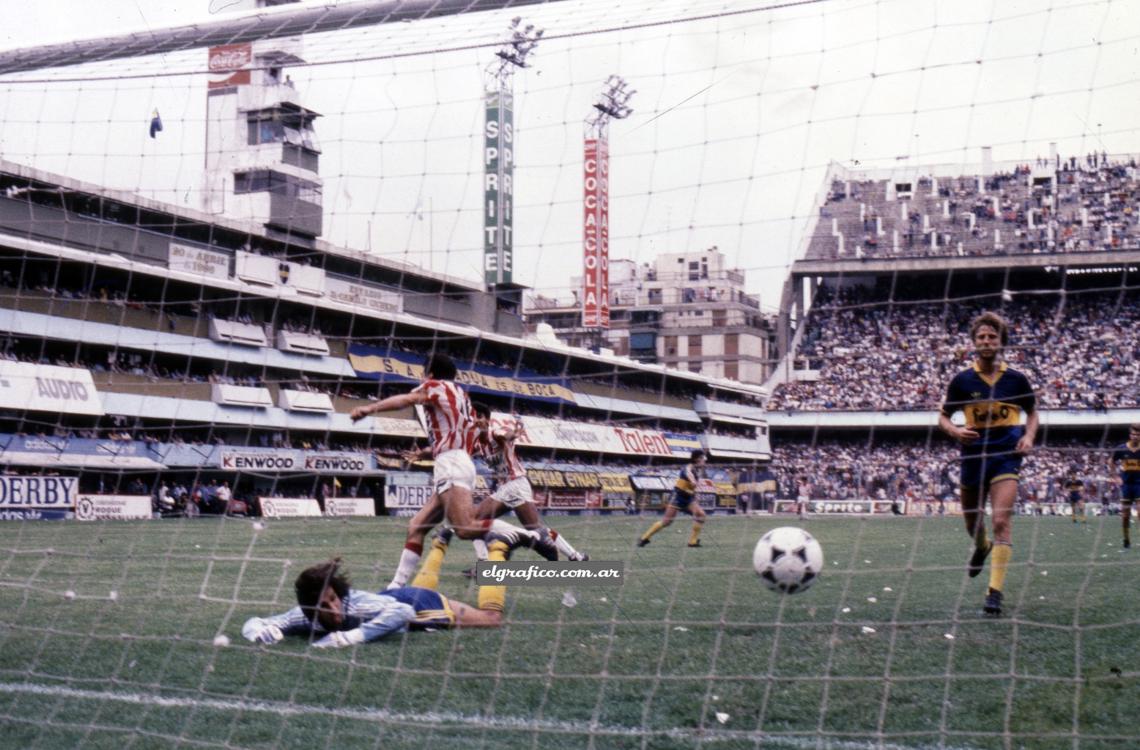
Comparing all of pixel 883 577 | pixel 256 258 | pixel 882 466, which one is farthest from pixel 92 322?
pixel 883 577

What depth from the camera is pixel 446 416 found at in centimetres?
757

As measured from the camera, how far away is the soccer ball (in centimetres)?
681

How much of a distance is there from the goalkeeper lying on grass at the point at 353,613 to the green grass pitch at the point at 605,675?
10cm

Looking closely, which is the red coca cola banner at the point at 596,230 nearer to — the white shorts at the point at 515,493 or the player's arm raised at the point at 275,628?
the white shorts at the point at 515,493

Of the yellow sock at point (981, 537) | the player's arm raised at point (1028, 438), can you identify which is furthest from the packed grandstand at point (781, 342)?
the yellow sock at point (981, 537)

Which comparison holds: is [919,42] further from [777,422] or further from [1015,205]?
[1015,205]

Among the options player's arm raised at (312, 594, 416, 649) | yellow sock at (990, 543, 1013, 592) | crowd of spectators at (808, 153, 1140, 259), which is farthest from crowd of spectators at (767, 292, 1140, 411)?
player's arm raised at (312, 594, 416, 649)

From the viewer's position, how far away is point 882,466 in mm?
14414

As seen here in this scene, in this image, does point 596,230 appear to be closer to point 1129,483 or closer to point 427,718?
point 427,718

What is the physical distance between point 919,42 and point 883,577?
6.29m

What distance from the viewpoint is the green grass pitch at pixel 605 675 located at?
439 cm

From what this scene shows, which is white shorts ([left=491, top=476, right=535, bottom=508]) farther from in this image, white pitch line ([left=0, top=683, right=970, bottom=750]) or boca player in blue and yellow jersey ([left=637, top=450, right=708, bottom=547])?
boca player in blue and yellow jersey ([left=637, top=450, right=708, bottom=547])

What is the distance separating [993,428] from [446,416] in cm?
345

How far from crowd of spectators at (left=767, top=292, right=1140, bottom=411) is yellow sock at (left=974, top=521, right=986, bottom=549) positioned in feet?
3.04
